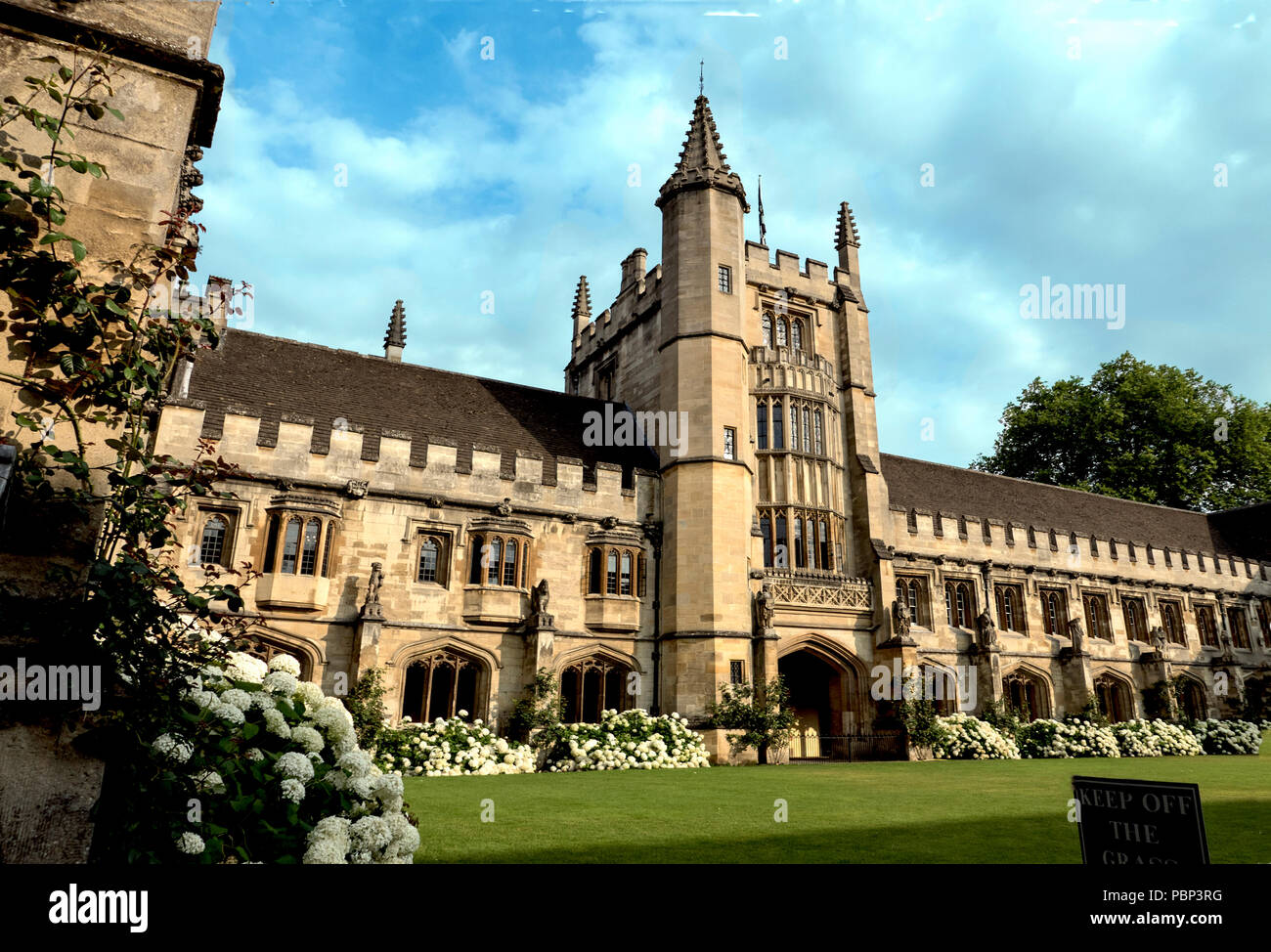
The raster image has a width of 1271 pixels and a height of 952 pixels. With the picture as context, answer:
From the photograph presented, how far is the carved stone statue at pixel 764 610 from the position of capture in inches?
793

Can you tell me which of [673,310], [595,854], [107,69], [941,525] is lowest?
[595,854]

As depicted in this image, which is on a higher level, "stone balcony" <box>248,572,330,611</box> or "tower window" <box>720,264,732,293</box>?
"tower window" <box>720,264,732,293</box>

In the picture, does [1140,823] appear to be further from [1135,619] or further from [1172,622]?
[1172,622]

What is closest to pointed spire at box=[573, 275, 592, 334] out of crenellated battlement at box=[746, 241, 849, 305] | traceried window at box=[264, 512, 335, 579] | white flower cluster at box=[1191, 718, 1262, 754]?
crenellated battlement at box=[746, 241, 849, 305]

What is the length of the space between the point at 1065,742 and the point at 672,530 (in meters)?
12.3

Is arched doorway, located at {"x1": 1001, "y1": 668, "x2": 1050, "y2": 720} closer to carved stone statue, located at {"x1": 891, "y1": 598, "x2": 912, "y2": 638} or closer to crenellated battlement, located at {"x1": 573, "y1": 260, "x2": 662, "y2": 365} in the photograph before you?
carved stone statue, located at {"x1": 891, "y1": 598, "x2": 912, "y2": 638}

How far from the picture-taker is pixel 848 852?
619 cm

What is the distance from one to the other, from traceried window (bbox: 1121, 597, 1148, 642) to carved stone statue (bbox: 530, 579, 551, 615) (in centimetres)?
2335

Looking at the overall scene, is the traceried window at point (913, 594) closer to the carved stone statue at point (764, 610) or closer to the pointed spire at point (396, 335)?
the carved stone statue at point (764, 610)

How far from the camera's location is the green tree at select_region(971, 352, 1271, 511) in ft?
133

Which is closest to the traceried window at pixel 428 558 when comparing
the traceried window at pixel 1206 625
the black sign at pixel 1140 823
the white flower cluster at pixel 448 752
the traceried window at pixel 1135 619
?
the white flower cluster at pixel 448 752
